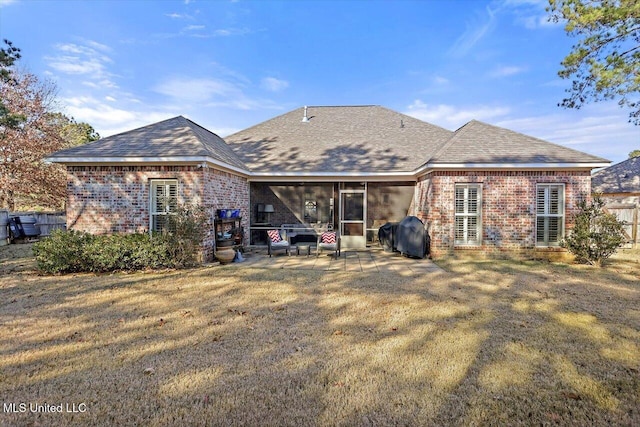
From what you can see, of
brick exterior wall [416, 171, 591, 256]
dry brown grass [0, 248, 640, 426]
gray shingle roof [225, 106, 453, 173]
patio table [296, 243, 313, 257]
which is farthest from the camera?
gray shingle roof [225, 106, 453, 173]

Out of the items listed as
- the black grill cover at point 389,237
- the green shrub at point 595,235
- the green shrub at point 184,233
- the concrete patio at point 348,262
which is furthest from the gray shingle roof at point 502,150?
the green shrub at point 184,233

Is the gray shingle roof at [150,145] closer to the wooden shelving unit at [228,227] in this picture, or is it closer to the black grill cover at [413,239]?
the wooden shelving unit at [228,227]

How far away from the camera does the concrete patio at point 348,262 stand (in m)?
8.52

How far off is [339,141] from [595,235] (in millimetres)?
9300

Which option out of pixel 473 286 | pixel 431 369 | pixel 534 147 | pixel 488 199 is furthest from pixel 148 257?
pixel 534 147

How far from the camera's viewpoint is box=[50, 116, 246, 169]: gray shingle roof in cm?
878

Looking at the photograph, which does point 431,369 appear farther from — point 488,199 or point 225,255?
point 488,199

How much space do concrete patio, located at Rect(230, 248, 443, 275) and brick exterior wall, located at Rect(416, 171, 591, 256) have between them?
1.40 metres

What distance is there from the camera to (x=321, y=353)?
3.69 metres

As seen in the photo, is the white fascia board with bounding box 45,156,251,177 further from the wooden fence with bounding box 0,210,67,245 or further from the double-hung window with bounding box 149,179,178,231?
the wooden fence with bounding box 0,210,67,245

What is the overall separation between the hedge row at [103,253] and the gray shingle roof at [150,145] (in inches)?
90.1

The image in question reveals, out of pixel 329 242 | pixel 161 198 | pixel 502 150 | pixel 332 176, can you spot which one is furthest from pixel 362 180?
pixel 161 198

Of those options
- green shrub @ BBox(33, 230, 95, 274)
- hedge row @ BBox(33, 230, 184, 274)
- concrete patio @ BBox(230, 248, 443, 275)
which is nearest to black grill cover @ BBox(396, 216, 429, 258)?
concrete patio @ BBox(230, 248, 443, 275)

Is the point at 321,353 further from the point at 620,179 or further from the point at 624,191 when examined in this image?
the point at 620,179
